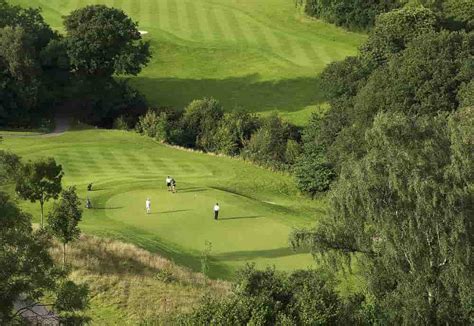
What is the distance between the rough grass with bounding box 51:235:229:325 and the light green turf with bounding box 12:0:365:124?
3808 cm

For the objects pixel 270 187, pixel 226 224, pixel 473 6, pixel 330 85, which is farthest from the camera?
pixel 473 6

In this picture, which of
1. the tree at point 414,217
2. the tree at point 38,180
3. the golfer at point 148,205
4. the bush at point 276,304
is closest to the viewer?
the bush at point 276,304

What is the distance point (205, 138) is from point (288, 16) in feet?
128

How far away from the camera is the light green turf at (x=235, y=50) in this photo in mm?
71562

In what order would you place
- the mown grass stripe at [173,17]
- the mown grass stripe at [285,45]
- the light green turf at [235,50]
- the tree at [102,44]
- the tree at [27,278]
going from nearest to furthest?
1. the tree at [27,278]
2. the tree at [102,44]
3. the light green turf at [235,50]
4. the mown grass stripe at [285,45]
5. the mown grass stripe at [173,17]

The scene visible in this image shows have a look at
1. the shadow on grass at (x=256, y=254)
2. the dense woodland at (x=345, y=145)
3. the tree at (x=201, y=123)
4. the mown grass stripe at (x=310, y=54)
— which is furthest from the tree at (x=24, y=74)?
the shadow on grass at (x=256, y=254)

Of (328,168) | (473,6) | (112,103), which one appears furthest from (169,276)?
(473,6)

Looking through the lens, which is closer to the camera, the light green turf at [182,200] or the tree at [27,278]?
the tree at [27,278]

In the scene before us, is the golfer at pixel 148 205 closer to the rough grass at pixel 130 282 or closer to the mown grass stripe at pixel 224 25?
the rough grass at pixel 130 282

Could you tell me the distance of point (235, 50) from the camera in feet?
269

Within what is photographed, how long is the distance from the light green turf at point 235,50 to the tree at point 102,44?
294 inches

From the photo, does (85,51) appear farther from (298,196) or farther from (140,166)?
(298,196)

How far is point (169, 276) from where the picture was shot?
28.3 m

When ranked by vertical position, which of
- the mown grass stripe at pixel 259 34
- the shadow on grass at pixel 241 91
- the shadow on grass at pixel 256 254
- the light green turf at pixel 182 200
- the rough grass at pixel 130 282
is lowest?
the rough grass at pixel 130 282
